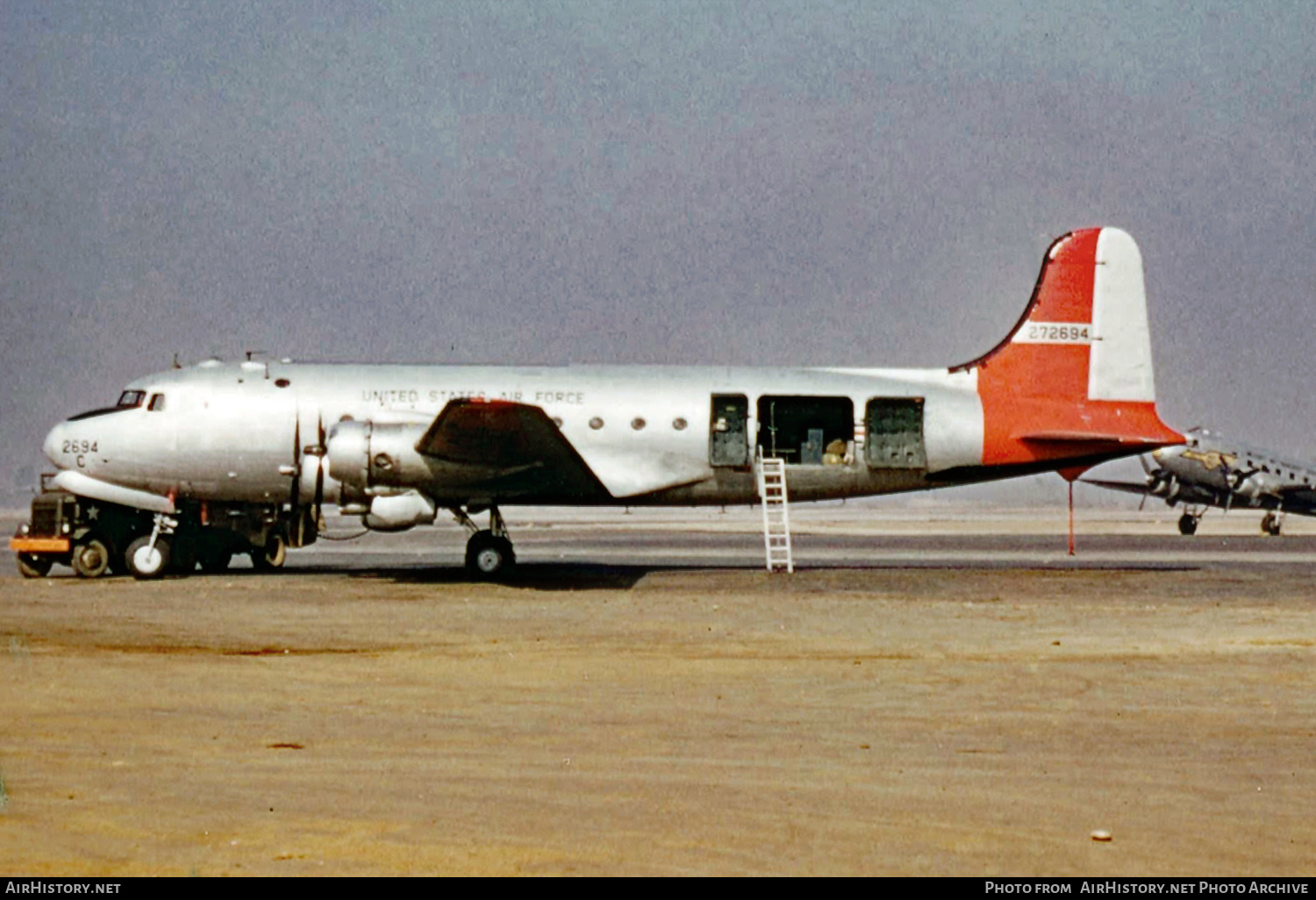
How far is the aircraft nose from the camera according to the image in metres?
28.0

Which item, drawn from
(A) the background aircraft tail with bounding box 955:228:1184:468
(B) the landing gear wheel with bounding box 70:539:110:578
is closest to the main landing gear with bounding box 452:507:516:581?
(B) the landing gear wheel with bounding box 70:539:110:578

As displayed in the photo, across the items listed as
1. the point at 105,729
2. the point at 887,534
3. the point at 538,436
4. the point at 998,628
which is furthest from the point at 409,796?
the point at 887,534

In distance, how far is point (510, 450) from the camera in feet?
86.0

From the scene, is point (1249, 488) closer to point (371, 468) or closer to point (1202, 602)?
point (1202, 602)

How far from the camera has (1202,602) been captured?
74.6 feet

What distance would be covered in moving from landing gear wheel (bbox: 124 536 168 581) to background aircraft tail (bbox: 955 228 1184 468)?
1623cm

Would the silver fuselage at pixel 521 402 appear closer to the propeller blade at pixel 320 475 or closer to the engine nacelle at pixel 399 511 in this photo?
the propeller blade at pixel 320 475

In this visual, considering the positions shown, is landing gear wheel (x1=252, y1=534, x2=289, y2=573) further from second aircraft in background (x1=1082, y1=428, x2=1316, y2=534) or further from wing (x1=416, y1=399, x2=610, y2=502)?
second aircraft in background (x1=1082, y1=428, x2=1316, y2=534)

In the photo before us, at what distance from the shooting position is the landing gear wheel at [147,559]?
2698 centimetres

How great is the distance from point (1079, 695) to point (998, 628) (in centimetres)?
587

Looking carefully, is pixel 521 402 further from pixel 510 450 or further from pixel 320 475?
pixel 320 475

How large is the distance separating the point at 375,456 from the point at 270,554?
6005mm

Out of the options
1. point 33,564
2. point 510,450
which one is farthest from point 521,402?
point 33,564

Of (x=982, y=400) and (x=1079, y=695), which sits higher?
(x=982, y=400)
